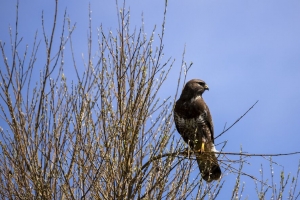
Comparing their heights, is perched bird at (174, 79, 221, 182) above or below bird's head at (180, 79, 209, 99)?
below

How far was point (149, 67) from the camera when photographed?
4.01 meters

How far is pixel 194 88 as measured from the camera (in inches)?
230

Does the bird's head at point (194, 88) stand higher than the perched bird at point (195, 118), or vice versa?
the bird's head at point (194, 88)

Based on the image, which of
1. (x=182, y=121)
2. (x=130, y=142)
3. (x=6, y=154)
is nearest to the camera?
(x=130, y=142)

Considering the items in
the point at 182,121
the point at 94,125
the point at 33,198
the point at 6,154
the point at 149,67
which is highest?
the point at 182,121

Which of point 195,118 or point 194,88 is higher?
point 194,88

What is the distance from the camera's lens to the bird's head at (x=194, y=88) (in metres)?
5.83

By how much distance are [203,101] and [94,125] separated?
207cm

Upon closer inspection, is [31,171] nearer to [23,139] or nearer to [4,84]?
[23,139]

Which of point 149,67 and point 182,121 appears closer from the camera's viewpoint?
point 149,67

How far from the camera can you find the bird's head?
5.83 meters

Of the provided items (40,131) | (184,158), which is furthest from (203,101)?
(40,131)

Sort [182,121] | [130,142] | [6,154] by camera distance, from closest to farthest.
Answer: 1. [130,142]
2. [6,154]
3. [182,121]

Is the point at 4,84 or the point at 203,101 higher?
the point at 203,101
